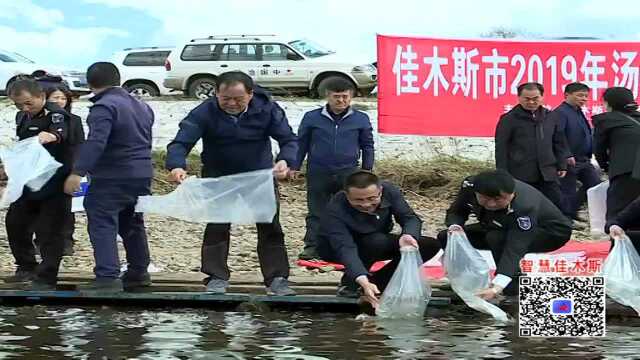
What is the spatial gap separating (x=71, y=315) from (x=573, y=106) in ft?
15.1

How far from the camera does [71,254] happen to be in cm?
746

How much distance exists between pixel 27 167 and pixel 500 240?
2961 mm

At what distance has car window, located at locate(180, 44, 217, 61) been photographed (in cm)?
1769

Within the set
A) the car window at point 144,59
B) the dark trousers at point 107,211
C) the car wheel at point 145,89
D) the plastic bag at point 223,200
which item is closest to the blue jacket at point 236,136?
the plastic bag at point 223,200

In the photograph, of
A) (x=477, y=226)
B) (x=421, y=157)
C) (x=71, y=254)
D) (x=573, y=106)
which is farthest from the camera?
(x=421, y=157)

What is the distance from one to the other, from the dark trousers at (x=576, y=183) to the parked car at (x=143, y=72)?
11386mm

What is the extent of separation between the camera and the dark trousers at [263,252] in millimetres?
6004

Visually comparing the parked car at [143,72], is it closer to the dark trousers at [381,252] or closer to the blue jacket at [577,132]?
the blue jacket at [577,132]

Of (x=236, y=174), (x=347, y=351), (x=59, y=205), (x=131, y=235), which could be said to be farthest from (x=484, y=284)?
(x=59, y=205)

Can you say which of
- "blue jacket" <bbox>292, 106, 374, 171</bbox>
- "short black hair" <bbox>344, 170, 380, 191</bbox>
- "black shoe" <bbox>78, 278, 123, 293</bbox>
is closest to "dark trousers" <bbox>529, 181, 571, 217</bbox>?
"blue jacket" <bbox>292, 106, 374, 171</bbox>

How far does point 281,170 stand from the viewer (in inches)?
230

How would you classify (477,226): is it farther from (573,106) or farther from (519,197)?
(573,106)

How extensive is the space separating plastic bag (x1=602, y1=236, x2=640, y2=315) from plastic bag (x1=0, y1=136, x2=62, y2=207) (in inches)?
135

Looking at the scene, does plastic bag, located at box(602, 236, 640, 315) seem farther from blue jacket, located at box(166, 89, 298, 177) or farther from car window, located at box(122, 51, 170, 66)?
car window, located at box(122, 51, 170, 66)
